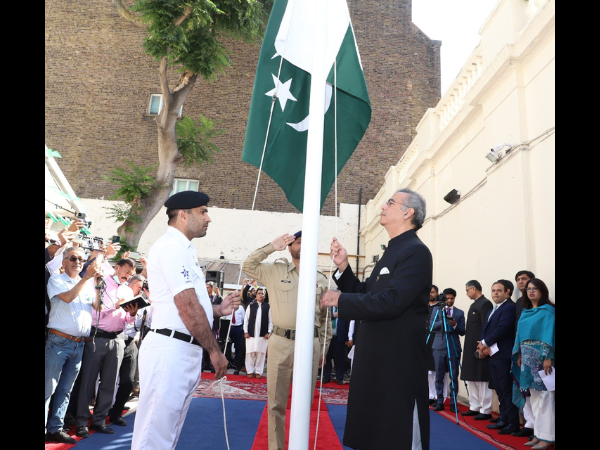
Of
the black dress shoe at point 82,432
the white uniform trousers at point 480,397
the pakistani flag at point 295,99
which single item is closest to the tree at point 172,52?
the black dress shoe at point 82,432

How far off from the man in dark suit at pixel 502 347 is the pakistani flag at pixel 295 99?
385cm

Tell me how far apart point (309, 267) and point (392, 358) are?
66 cm

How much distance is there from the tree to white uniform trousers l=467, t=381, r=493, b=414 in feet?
30.4

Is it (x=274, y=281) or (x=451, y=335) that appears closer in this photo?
(x=274, y=281)

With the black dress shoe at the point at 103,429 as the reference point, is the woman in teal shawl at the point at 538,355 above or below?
above

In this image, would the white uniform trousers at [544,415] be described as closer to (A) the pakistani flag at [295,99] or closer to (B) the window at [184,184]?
(A) the pakistani flag at [295,99]

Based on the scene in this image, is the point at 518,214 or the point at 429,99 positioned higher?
the point at 429,99

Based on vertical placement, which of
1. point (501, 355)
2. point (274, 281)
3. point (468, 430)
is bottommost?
point (468, 430)

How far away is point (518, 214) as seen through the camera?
6.64 m

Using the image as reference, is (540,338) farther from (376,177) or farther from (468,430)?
(376,177)

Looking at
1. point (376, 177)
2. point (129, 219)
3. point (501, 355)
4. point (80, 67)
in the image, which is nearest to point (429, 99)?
point (376, 177)

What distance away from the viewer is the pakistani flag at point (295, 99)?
329 cm
